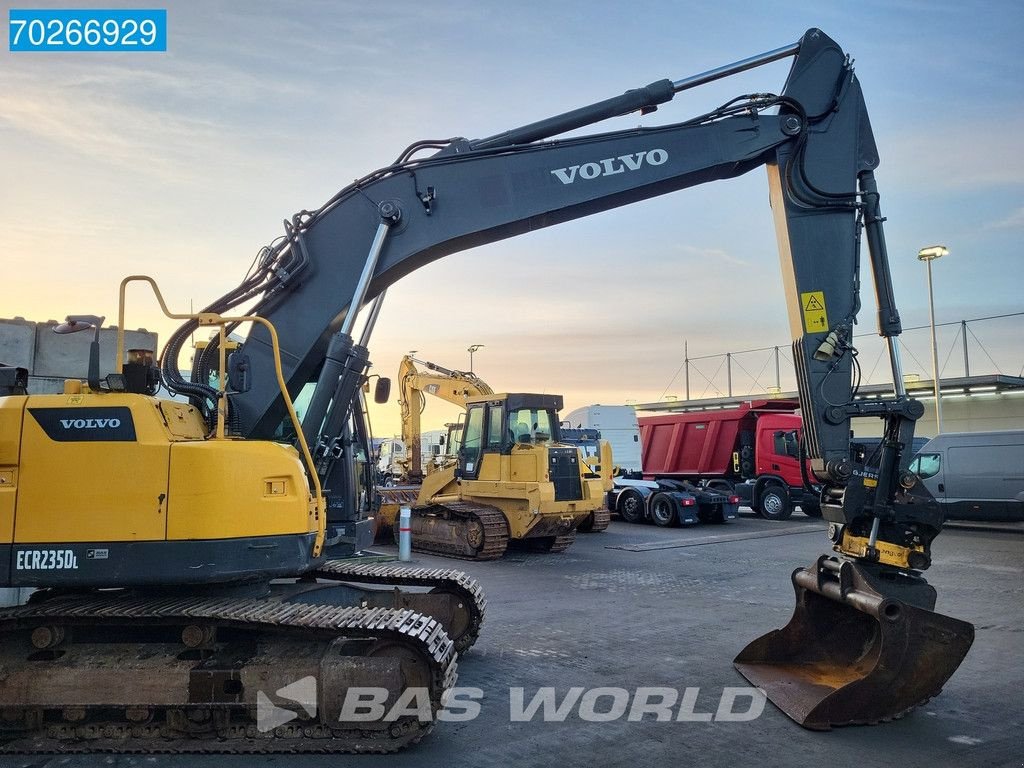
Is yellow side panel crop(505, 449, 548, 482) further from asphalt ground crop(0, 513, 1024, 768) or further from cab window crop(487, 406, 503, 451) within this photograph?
asphalt ground crop(0, 513, 1024, 768)

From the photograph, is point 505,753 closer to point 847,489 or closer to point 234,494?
point 234,494

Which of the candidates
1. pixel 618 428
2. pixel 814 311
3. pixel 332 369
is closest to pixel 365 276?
pixel 332 369

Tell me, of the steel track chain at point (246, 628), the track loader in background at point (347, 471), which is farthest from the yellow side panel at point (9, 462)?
the steel track chain at point (246, 628)

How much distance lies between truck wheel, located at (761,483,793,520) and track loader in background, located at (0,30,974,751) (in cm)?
1623

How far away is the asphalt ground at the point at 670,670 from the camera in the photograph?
4.81 m

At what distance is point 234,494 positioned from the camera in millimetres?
5027

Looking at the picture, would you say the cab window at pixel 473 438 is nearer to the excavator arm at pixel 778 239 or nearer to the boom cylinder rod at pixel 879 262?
the excavator arm at pixel 778 239

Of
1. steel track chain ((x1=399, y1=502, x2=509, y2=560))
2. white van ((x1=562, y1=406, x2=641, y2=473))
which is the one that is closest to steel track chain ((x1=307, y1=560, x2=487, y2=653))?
steel track chain ((x1=399, y1=502, x2=509, y2=560))

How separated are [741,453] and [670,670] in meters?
17.6

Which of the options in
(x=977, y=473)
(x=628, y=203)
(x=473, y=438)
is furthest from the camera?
(x=977, y=473)

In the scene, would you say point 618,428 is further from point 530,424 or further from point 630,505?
point 530,424

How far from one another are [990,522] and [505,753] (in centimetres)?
1710

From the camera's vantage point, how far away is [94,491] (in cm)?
499

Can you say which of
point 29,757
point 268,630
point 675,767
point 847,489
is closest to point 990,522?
point 847,489
